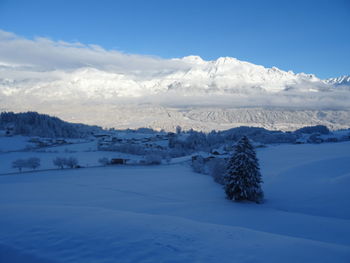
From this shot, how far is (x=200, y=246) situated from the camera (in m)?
9.08

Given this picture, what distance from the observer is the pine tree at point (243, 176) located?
1017 inches

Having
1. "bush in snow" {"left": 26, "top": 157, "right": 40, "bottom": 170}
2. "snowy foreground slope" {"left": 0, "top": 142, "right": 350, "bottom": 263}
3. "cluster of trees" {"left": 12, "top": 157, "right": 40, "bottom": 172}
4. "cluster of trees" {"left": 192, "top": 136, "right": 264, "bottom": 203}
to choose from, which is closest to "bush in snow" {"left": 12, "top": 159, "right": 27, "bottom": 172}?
"cluster of trees" {"left": 12, "top": 157, "right": 40, "bottom": 172}

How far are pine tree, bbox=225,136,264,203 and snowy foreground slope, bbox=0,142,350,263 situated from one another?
115cm

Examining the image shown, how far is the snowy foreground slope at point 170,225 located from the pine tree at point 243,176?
1.15m

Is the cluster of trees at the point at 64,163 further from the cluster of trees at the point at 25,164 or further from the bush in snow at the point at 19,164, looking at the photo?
the bush in snow at the point at 19,164

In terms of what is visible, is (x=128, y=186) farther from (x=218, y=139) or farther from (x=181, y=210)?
(x=218, y=139)

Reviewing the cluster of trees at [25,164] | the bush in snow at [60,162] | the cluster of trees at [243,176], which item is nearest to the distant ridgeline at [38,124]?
the cluster of trees at [25,164]

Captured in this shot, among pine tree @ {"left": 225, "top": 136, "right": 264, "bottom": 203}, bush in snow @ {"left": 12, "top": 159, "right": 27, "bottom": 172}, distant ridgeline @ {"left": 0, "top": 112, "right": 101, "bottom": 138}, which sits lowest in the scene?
bush in snow @ {"left": 12, "top": 159, "right": 27, "bottom": 172}

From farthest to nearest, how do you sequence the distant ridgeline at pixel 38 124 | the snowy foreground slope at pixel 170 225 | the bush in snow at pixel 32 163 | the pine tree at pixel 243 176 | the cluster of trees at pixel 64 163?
the distant ridgeline at pixel 38 124 < the cluster of trees at pixel 64 163 < the bush in snow at pixel 32 163 < the pine tree at pixel 243 176 < the snowy foreground slope at pixel 170 225

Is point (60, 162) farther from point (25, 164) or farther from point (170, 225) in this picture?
point (170, 225)

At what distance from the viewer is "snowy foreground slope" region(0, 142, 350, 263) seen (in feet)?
27.1

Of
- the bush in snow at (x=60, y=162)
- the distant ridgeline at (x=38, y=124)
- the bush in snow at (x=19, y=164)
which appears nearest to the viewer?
the bush in snow at (x=19, y=164)

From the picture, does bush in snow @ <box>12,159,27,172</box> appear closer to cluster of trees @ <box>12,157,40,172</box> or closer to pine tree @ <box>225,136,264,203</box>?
cluster of trees @ <box>12,157,40,172</box>

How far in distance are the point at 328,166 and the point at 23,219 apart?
149 ft
